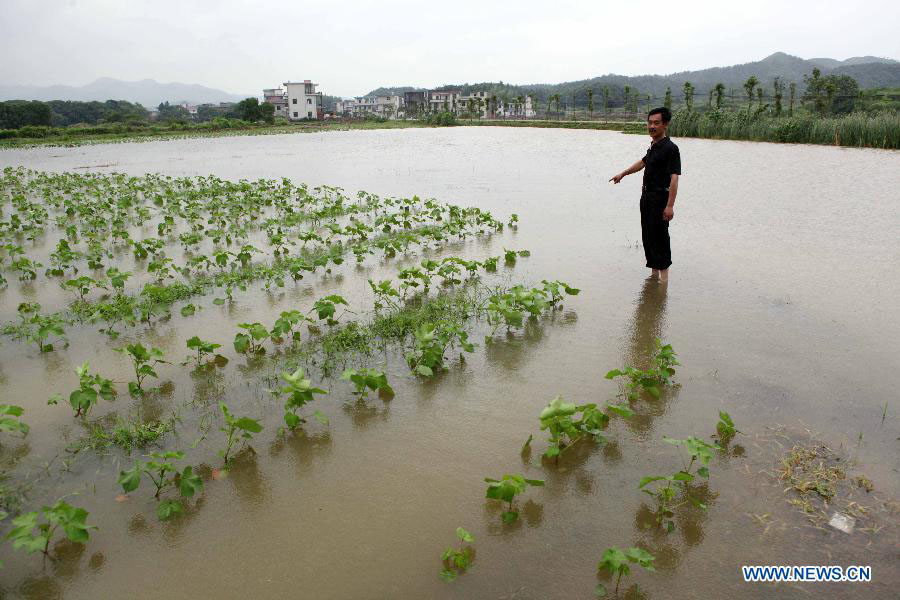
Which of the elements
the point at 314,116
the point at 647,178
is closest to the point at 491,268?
the point at 647,178

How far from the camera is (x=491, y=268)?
6.77 meters

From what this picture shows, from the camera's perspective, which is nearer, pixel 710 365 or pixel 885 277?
pixel 710 365

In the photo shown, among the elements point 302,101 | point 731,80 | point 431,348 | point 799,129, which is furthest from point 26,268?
point 731,80

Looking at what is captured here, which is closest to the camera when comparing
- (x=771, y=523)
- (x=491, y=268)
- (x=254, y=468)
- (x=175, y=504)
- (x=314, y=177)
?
(x=771, y=523)

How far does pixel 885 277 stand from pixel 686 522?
5417mm

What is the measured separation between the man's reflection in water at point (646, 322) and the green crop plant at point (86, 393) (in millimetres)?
3888

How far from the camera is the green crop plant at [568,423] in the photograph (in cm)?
305

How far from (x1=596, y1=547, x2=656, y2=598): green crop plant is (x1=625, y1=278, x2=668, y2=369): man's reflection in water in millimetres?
2177

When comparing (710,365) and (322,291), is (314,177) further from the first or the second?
(710,365)

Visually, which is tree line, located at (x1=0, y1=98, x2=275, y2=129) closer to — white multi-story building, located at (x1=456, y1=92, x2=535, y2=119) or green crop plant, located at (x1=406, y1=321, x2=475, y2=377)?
white multi-story building, located at (x1=456, y1=92, x2=535, y2=119)

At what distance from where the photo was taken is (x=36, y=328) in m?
5.38

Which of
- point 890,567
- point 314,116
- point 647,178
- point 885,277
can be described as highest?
point 314,116

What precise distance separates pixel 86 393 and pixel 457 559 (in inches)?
109

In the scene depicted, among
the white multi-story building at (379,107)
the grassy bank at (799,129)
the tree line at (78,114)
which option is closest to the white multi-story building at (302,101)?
the tree line at (78,114)
